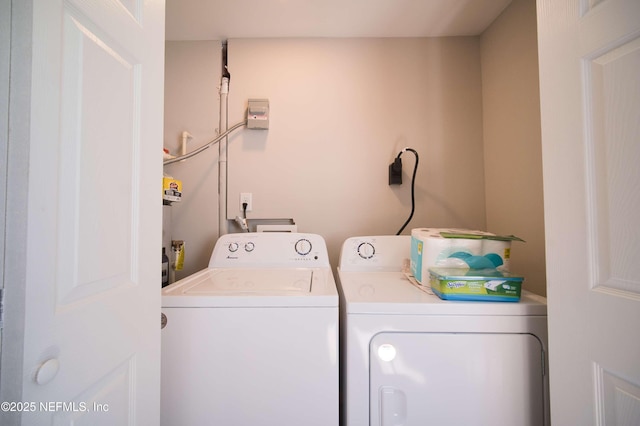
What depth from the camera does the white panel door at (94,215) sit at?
36cm

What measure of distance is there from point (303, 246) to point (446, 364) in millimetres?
755

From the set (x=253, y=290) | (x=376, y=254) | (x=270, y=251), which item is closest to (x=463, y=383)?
(x=376, y=254)

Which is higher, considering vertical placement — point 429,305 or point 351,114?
point 351,114

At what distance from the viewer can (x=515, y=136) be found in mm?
1215

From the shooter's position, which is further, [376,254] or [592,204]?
[376,254]

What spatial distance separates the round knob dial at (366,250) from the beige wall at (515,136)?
29.2 inches

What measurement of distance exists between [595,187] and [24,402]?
117 cm

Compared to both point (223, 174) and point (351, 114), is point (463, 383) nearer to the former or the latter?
point (351, 114)

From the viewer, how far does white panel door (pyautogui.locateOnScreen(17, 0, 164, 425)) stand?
0.36 meters

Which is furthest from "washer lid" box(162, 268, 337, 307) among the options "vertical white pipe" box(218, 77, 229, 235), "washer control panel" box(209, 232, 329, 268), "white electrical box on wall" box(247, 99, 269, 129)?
"white electrical box on wall" box(247, 99, 269, 129)

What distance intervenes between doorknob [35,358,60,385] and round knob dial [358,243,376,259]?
1.01 metres

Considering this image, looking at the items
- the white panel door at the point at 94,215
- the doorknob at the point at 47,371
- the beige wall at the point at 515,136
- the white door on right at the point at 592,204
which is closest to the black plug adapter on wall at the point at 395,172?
the beige wall at the point at 515,136

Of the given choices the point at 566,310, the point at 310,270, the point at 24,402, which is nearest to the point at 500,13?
the point at 566,310

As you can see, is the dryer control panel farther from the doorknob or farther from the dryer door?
the doorknob
